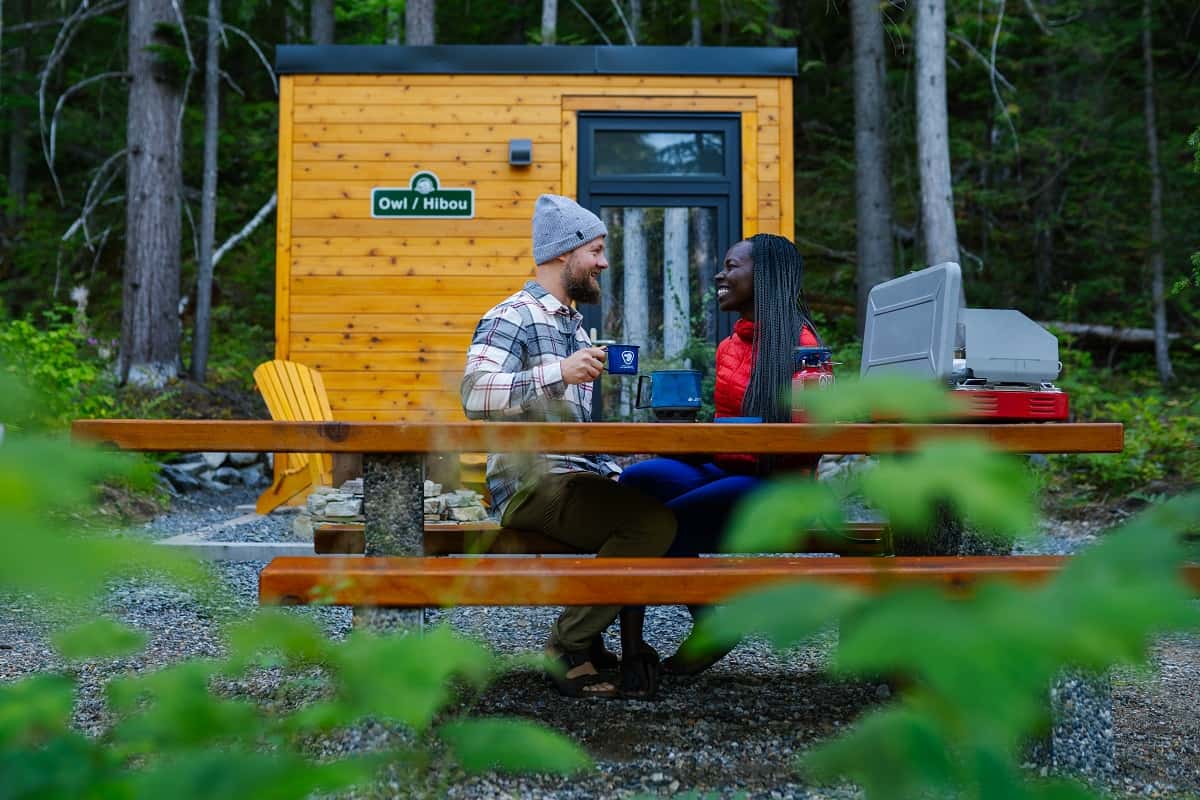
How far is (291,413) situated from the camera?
6480mm

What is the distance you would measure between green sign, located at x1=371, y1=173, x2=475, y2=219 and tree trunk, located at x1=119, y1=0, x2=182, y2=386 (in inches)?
155

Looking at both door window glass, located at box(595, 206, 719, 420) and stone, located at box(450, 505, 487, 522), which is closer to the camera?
stone, located at box(450, 505, 487, 522)

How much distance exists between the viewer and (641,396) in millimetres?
2840

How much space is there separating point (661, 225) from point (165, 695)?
22.7ft

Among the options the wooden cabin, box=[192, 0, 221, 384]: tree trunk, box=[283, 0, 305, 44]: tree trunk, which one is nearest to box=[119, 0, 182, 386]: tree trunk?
box=[192, 0, 221, 384]: tree trunk

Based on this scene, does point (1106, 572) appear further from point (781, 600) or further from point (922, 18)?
point (922, 18)

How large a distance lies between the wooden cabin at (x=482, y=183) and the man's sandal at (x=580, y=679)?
467 cm

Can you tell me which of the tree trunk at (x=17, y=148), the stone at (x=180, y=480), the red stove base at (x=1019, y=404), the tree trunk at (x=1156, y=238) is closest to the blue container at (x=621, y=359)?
the red stove base at (x=1019, y=404)

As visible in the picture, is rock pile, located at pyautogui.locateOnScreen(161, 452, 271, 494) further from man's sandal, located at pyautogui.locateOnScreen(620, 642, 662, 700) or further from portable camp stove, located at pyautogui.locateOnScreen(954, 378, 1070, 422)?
portable camp stove, located at pyautogui.locateOnScreen(954, 378, 1070, 422)

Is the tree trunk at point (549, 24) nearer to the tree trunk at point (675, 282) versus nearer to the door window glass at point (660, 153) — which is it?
the door window glass at point (660, 153)

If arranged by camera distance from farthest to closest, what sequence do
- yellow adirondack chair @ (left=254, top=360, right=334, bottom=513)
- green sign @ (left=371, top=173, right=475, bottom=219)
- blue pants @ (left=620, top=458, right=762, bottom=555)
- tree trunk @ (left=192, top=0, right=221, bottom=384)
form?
tree trunk @ (left=192, top=0, right=221, bottom=384) → green sign @ (left=371, top=173, right=475, bottom=219) → yellow adirondack chair @ (left=254, top=360, right=334, bottom=513) → blue pants @ (left=620, top=458, right=762, bottom=555)

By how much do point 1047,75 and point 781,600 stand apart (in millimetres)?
14561

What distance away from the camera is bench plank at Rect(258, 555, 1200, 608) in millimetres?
2041

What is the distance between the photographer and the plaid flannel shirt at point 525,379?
2.80 m
